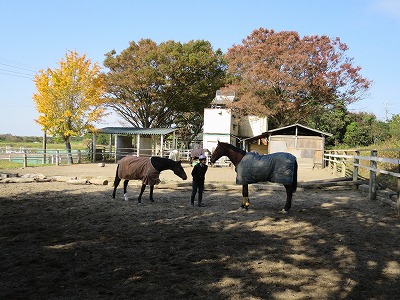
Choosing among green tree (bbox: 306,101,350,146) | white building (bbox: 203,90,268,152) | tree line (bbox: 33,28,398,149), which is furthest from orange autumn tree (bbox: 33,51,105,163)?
green tree (bbox: 306,101,350,146)

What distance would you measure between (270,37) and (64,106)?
18.1m

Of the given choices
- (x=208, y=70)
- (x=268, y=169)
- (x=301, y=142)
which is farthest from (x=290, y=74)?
(x=268, y=169)

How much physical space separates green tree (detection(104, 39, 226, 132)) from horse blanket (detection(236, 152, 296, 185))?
2757cm

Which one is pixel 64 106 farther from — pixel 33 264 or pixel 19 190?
pixel 33 264

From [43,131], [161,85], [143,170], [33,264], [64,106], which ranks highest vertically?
[161,85]

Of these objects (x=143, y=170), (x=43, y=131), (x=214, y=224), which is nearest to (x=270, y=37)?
(x=43, y=131)

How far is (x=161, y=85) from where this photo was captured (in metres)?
36.0

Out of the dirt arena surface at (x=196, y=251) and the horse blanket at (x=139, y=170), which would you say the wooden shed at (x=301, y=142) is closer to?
the dirt arena surface at (x=196, y=251)

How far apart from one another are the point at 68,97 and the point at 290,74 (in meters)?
18.2

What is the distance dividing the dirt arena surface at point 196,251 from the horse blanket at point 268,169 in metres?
0.79

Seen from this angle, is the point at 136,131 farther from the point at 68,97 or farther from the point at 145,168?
the point at 145,168

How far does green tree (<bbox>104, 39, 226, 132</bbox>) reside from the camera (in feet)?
113

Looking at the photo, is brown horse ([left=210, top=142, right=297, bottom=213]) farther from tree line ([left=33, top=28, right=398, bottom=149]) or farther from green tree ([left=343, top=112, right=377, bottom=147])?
green tree ([left=343, top=112, right=377, bottom=147])

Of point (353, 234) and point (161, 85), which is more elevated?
point (161, 85)
